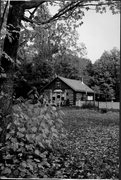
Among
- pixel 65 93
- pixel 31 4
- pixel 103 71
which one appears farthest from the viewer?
pixel 65 93

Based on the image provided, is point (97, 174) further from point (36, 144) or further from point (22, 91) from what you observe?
point (22, 91)

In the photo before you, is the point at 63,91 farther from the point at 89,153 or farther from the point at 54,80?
the point at 89,153

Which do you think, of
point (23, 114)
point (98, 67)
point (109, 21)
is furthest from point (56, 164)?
point (109, 21)

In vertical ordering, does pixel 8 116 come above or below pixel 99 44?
below

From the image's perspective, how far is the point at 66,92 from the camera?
89.7 inches

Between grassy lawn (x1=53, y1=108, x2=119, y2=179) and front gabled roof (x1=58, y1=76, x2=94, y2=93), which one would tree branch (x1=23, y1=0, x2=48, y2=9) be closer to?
front gabled roof (x1=58, y1=76, x2=94, y2=93)

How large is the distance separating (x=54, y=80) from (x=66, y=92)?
284mm

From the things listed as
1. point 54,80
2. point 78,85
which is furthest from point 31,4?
point 78,85

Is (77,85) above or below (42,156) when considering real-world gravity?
above

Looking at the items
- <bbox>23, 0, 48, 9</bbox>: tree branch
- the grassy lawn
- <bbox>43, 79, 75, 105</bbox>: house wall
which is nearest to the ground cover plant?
the grassy lawn

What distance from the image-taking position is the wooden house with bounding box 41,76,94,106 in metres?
2.02

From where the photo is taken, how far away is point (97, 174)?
152 centimetres

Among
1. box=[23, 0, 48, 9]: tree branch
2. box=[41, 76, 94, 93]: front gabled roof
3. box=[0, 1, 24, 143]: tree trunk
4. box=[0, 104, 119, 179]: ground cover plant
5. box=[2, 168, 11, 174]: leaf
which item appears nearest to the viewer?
box=[2, 168, 11, 174]: leaf

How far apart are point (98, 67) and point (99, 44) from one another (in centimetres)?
22
